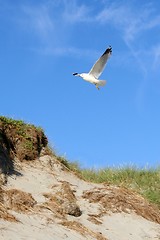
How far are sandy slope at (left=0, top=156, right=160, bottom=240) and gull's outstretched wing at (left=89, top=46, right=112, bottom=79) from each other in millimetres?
3387

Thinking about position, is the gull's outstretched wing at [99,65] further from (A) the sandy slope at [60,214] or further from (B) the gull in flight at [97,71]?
(A) the sandy slope at [60,214]

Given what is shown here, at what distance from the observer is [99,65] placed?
1730 centimetres

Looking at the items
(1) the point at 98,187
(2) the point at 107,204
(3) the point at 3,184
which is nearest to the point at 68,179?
(1) the point at 98,187

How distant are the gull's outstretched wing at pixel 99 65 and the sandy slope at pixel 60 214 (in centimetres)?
339

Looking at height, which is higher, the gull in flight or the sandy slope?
the gull in flight

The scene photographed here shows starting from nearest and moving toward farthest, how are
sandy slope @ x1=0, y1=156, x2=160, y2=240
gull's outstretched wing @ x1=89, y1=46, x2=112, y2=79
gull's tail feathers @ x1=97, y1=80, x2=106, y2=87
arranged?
sandy slope @ x1=0, y1=156, x2=160, y2=240
gull's outstretched wing @ x1=89, y1=46, x2=112, y2=79
gull's tail feathers @ x1=97, y1=80, x2=106, y2=87

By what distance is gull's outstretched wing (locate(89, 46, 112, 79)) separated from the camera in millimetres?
16978

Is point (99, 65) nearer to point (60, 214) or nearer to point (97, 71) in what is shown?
point (97, 71)

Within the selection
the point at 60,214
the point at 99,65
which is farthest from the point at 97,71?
the point at 60,214

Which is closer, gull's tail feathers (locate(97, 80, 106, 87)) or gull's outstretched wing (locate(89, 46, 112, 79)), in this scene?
gull's outstretched wing (locate(89, 46, 112, 79))

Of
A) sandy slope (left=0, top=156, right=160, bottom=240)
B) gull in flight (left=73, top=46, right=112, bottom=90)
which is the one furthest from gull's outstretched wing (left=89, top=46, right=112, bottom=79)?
sandy slope (left=0, top=156, right=160, bottom=240)

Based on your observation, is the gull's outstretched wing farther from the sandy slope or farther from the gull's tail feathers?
the sandy slope

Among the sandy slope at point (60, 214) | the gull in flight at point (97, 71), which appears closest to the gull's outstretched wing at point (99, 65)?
the gull in flight at point (97, 71)

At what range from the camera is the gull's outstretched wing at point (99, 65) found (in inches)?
668
